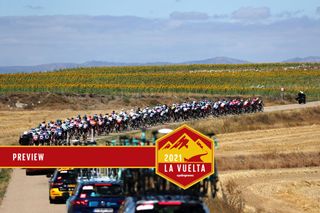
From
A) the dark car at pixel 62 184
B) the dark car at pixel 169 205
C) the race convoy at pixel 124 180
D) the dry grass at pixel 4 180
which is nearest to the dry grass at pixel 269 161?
the race convoy at pixel 124 180

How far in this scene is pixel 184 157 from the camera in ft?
62.3

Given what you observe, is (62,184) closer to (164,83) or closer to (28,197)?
(28,197)

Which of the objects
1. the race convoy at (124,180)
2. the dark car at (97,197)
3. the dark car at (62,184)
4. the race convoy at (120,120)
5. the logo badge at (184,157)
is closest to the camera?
the race convoy at (124,180)

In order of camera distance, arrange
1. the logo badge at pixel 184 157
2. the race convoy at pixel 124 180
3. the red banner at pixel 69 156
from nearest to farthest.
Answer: the race convoy at pixel 124 180 < the logo badge at pixel 184 157 < the red banner at pixel 69 156

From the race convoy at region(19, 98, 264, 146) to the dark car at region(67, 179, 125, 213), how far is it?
16943mm

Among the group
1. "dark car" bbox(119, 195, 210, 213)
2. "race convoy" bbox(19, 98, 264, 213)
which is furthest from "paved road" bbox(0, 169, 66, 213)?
"dark car" bbox(119, 195, 210, 213)

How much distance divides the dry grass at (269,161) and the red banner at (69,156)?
21.7 metres

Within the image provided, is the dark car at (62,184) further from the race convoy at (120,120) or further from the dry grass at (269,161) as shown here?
the dry grass at (269,161)

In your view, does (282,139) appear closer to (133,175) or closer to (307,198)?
(307,198)

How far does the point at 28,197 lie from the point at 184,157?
36.4 ft

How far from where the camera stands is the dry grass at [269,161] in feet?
145

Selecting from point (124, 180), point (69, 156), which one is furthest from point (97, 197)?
point (69, 156)

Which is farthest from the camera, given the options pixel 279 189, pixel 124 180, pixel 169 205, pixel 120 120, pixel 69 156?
pixel 120 120

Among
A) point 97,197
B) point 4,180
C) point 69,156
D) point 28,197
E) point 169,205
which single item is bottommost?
point 4,180
